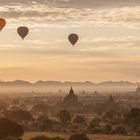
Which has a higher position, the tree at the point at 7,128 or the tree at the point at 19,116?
the tree at the point at 19,116

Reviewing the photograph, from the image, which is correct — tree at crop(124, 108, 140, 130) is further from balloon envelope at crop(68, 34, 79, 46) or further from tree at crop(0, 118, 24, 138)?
tree at crop(0, 118, 24, 138)

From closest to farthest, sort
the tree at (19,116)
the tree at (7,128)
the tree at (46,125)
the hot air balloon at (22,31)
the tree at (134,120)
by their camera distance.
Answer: the tree at (7,128)
the hot air balloon at (22,31)
the tree at (46,125)
the tree at (134,120)
the tree at (19,116)

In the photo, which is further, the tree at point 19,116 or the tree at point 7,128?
the tree at point 19,116

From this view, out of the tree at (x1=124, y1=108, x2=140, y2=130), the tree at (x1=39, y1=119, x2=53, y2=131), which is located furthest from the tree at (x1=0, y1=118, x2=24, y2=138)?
the tree at (x1=124, y1=108, x2=140, y2=130)

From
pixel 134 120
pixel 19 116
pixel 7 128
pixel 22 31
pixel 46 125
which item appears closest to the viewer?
pixel 7 128

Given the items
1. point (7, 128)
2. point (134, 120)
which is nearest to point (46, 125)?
point (134, 120)

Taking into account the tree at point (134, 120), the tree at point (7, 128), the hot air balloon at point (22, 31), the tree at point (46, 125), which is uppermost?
the hot air balloon at point (22, 31)

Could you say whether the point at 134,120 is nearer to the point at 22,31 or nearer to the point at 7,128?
the point at 22,31

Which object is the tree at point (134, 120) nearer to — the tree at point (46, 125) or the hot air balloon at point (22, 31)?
the tree at point (46, 125)

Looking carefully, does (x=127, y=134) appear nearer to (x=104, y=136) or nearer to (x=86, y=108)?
(x=104, y=136)

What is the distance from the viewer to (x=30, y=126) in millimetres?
112125

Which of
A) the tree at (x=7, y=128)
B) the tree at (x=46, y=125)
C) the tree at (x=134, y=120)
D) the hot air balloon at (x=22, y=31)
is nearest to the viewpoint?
the tree at (x=7, y=128)

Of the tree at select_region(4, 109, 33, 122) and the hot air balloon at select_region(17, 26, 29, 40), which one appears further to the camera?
the tree at select_region(4, 109, 33, 122)

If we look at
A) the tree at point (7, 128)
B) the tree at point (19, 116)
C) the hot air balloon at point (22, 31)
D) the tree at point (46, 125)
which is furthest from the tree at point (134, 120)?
the tree at point (7, 128)
